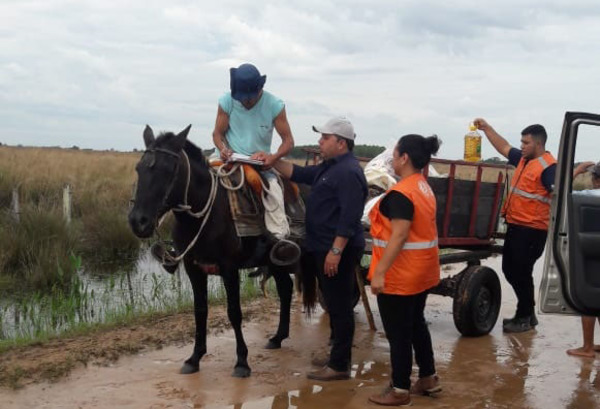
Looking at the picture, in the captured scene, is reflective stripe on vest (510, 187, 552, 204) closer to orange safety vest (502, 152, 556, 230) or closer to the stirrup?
orange safety vest (502, 152, 556, 230)

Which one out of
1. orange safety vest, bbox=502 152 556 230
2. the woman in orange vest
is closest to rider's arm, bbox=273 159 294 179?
the woman in orange vest

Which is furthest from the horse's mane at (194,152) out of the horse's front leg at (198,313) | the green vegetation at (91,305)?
the green vegetation at (91,305)

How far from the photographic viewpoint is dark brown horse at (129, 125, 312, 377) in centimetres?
531

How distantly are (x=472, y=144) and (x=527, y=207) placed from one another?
959 mm

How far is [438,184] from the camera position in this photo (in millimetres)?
7344

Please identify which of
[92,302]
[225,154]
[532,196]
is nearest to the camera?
[225,154]

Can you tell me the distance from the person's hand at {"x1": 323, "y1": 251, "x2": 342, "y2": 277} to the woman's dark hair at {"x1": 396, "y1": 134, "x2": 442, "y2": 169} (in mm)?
1051

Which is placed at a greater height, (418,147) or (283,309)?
(418,147)

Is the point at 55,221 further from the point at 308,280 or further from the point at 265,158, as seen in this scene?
the point at 265,158

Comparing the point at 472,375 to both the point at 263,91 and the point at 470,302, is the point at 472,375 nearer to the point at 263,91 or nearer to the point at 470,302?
the point at 470,302

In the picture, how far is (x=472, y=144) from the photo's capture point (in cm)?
782

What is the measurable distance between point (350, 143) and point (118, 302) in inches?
210

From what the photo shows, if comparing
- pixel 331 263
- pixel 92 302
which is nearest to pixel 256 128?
pixel 331 263

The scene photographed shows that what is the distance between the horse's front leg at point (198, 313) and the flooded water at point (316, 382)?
0.33 feet
